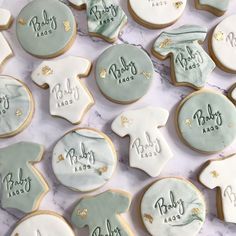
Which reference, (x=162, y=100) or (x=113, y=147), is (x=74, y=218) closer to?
(x=113, y=147)

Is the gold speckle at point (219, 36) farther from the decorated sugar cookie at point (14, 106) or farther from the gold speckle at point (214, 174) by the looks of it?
the decorated sugar cookie at point (14, 106)

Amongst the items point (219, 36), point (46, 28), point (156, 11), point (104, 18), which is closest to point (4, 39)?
point (46, 28)

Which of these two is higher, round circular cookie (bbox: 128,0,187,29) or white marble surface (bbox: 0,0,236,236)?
round circular cookie (bbox: 128,0,187,29)

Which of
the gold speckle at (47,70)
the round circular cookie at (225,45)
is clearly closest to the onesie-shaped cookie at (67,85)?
the gold speckle at (47,70)

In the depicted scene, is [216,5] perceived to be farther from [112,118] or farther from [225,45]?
[112,118]

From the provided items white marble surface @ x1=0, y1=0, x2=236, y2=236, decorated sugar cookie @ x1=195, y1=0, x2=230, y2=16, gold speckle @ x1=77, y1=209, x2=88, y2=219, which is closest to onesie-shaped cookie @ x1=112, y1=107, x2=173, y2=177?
white marble surface @ x1=0, y1=0, x2=236, y2=236

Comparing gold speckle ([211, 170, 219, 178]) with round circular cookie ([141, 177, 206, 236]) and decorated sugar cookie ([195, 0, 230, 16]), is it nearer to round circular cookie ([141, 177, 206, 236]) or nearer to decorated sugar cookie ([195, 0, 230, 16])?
round circular cookie ([141, 177, 206, 236])
